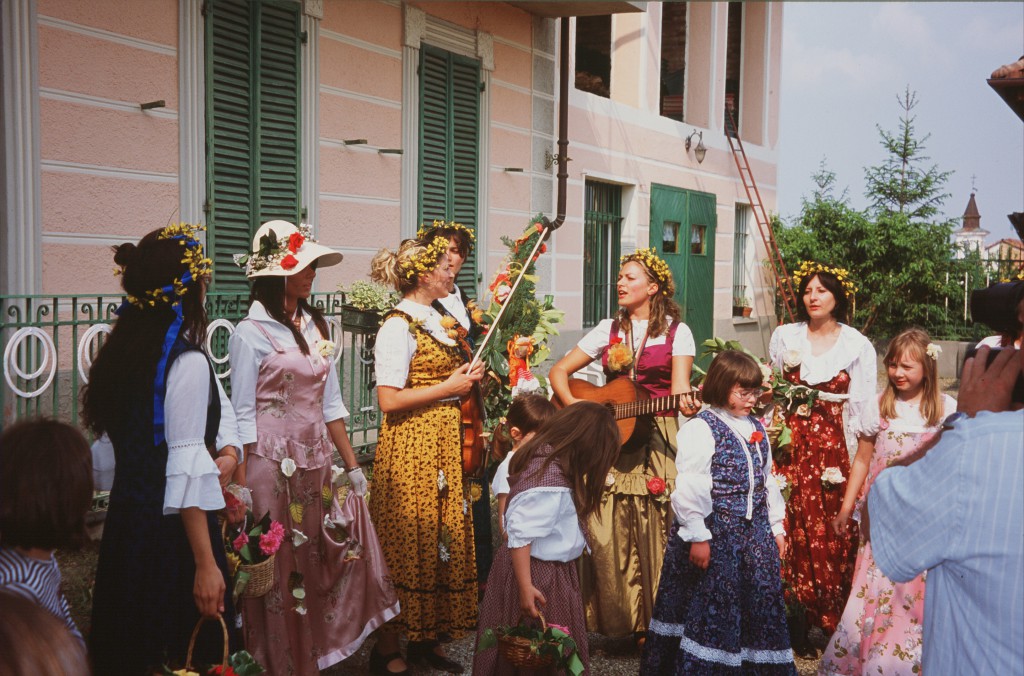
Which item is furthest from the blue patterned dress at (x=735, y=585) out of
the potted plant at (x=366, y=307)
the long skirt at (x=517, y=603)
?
the potted plant at (x=366, y=307)

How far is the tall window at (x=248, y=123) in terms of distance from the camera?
21.6ft

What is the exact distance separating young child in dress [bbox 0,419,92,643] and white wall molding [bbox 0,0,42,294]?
140 inches

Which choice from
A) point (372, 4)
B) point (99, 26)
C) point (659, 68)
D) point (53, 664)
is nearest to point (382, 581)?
point (53, 664)

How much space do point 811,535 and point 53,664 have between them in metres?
3.87

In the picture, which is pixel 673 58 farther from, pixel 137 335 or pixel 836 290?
pixel 137 335

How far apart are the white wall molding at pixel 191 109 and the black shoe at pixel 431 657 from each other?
3.52 metres

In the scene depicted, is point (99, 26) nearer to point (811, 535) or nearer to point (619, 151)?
point (811, 535)

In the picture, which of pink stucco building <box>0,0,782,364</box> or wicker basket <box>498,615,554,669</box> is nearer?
wicker basket <box>498,615,554,669</box>

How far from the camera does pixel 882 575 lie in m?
3.80

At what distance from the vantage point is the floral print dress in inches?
152

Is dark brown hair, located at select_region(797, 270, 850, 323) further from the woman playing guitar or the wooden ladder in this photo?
the wooden ladder

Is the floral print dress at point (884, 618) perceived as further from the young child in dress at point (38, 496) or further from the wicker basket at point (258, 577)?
the young child in dress at point (38, 496)

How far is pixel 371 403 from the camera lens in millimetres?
7570

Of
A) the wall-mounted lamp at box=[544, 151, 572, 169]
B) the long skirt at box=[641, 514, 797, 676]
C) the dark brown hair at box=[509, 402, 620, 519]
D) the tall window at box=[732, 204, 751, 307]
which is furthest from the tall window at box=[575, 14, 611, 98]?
the dark brown hair at box=[509, 402, 620, 519]
